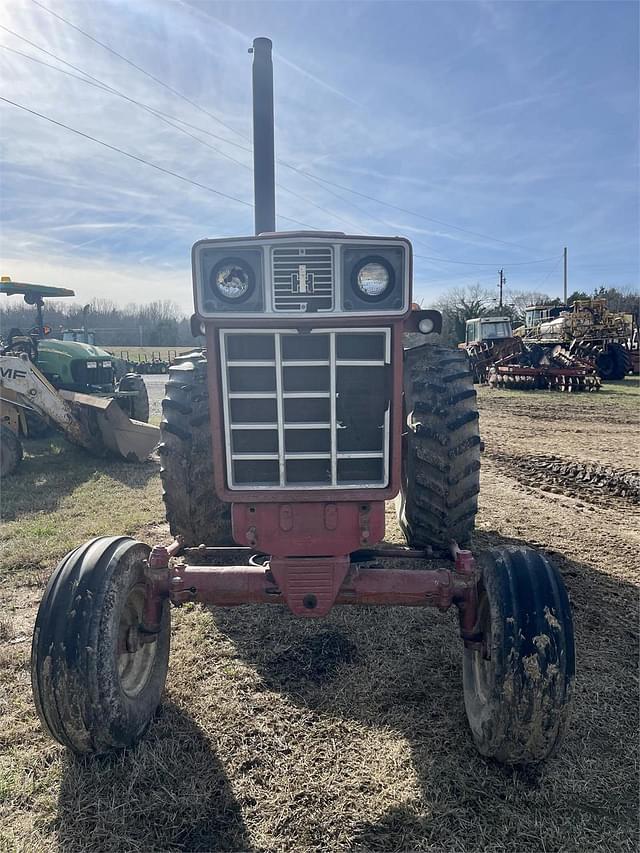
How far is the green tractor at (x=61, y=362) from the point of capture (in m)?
9.32

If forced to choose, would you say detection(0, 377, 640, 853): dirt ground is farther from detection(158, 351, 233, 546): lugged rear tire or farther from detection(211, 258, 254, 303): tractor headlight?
detection(211, 258, 254, 303): tractor headlight

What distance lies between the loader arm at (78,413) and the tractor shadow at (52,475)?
275 mm

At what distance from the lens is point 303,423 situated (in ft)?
8.19

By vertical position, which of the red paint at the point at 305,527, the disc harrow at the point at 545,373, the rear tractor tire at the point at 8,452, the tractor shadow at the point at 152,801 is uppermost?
the disc harrow at the point at 545,373

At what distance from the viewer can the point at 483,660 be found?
98.1 inches

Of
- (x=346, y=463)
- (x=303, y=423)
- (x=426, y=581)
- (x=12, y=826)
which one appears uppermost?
(x=303, y=423)

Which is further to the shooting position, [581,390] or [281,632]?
[581,390]

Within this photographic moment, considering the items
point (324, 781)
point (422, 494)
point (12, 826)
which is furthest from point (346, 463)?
point (12, 826)

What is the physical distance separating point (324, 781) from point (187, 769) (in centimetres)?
59

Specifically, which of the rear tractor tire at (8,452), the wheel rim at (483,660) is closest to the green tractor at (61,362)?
the rear tractor tire at (8,452)

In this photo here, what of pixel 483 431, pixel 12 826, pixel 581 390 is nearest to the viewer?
pixel 12 826

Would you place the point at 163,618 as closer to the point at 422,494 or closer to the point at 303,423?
the point at 303,423

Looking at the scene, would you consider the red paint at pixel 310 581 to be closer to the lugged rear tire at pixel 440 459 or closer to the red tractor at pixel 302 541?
the red tractor at pixel 302 541

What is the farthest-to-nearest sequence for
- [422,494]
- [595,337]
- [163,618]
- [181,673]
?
[595,337], [422,494], [181,673], [163,618]
